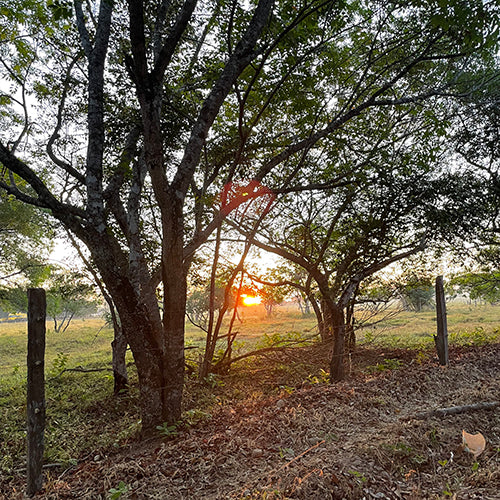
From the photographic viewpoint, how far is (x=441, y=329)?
27.8ft

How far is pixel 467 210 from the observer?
299 inches

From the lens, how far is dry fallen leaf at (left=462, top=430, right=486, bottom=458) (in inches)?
144

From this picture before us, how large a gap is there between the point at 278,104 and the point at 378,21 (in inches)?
91.0

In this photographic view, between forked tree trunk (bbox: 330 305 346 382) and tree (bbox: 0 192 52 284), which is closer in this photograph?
forked tree trunk (bbox: 330 305 346 382)

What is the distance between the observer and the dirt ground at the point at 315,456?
3131 millimetres

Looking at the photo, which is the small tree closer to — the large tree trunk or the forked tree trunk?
the forked tree trunk

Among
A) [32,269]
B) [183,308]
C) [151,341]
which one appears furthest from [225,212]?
[32,269]

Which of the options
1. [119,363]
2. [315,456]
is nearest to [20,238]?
[119,363]

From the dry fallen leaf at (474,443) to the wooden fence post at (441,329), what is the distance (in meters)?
4.89

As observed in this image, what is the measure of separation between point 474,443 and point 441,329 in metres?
5.27

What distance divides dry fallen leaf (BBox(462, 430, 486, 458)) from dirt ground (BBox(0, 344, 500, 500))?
0.06 meters

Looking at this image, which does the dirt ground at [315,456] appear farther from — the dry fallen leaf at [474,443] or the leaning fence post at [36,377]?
the leaning fence post at [36,377]

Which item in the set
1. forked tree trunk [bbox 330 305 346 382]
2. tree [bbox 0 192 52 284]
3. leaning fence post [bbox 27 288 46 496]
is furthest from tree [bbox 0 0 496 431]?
tree [bbox 0 192 52 284]

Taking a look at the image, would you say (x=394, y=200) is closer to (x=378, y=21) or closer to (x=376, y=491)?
(x=378, y=21)
